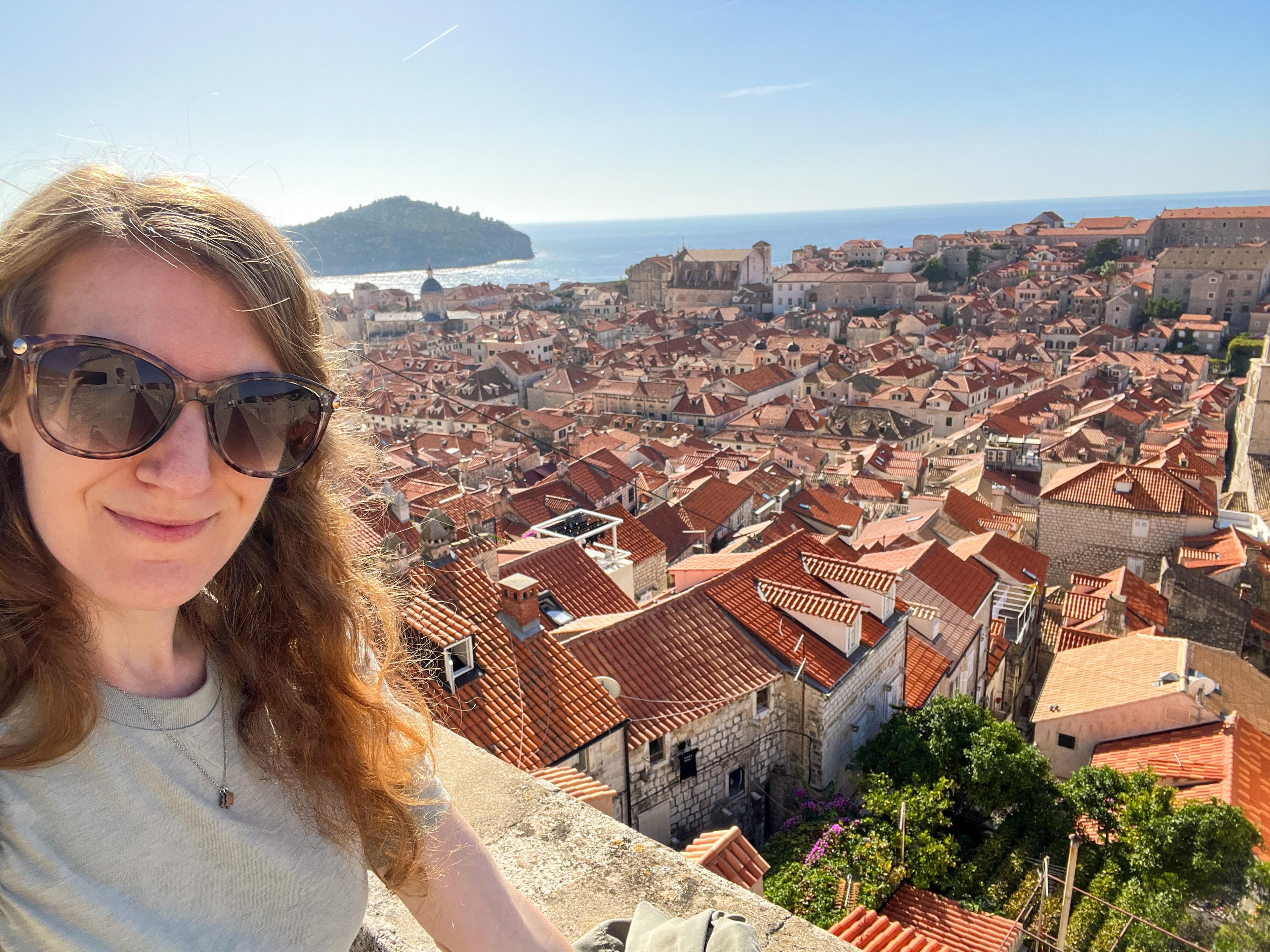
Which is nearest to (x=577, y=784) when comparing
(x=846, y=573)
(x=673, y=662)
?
(x=673, y=662)

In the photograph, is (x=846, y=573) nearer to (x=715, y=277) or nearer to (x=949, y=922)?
(x=949, y=922)

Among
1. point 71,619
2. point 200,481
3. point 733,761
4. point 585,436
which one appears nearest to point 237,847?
point 71,619

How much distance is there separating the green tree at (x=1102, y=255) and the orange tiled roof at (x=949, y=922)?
Result: 8264 centimetres

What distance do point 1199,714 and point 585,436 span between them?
2687 centimetres

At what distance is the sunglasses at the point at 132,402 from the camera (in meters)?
1.12

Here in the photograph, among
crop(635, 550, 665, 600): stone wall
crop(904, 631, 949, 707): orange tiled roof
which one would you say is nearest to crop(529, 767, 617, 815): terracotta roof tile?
crop(904, 631, 949, 707): orange tiled roof

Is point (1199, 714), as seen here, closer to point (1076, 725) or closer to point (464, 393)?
point (1076, 725)

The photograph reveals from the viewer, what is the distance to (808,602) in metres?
10.4

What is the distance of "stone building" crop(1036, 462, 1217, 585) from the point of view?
787 inches

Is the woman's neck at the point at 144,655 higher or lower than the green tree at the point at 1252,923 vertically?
higher

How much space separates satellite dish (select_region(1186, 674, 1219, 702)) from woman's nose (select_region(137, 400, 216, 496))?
13.4 meters

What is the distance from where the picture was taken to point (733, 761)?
9328 mm

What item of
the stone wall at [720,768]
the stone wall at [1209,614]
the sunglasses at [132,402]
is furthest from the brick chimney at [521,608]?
the stone wall at [1209,614]

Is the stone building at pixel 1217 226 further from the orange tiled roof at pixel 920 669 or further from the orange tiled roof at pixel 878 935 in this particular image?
the orange tiled roof at pixel 878 935
